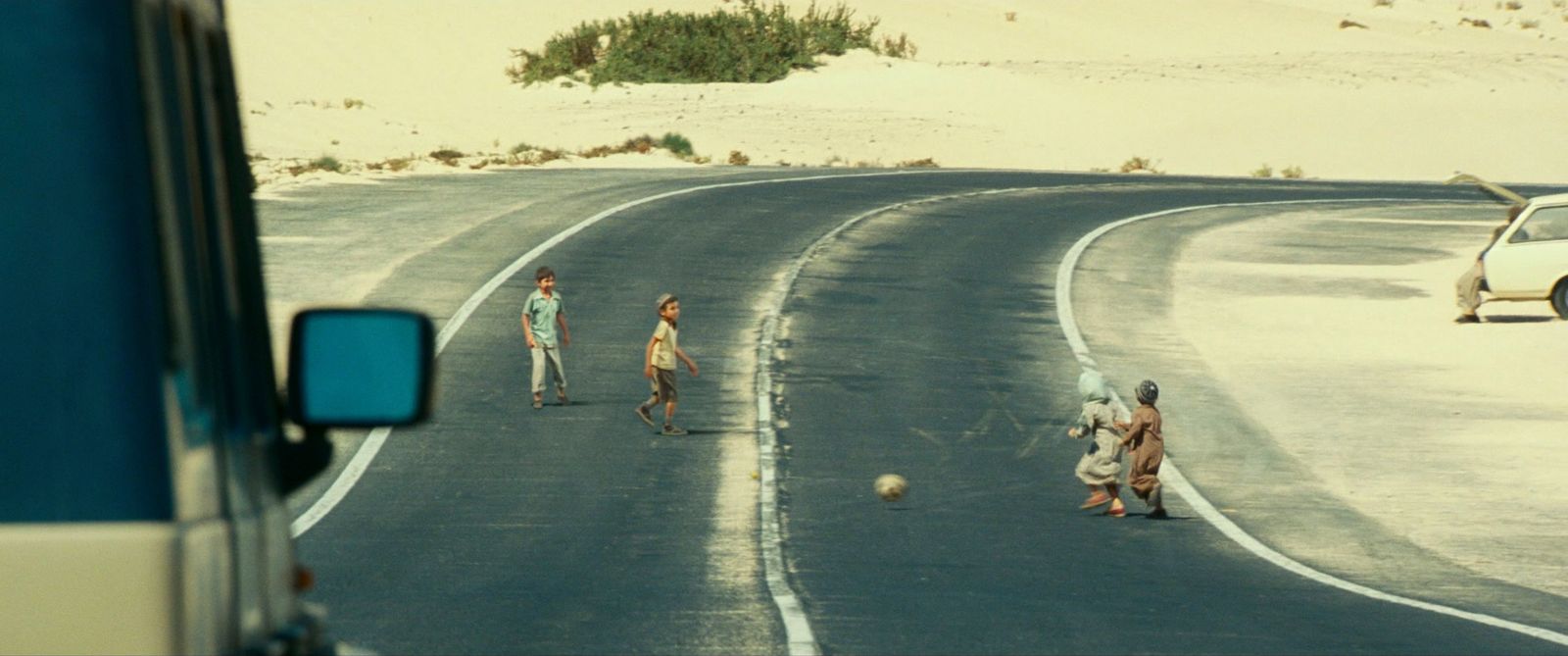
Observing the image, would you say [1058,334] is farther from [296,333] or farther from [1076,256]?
[296,333]

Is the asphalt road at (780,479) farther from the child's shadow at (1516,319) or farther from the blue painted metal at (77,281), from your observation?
the blue painted metal at (77,281)

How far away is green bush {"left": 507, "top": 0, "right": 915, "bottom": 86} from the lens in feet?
281

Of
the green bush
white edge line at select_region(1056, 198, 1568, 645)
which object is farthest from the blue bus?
the green bush

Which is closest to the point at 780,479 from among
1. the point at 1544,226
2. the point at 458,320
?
the point at 458,320

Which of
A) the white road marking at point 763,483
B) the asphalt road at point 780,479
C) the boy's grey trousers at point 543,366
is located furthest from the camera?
the boy's grey trousers at point 543,366

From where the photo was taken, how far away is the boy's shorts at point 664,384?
22.7 metres

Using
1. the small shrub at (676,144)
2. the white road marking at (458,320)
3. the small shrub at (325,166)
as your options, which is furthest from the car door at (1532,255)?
the small shrub at (676,144)

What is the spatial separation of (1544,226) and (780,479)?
51.8 ft

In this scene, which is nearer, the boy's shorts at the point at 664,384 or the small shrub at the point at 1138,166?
the boy's shorts at the point at 664,384

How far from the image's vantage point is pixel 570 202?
4453cm

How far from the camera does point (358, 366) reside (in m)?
3.54

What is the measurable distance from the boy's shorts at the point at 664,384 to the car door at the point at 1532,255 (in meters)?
14.8

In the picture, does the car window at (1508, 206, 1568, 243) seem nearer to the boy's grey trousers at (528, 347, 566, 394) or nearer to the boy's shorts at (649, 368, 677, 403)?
the boy's shorts at (649, 368, 677, 403)

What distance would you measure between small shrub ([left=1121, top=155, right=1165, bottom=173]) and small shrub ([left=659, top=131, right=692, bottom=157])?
1496 cm
